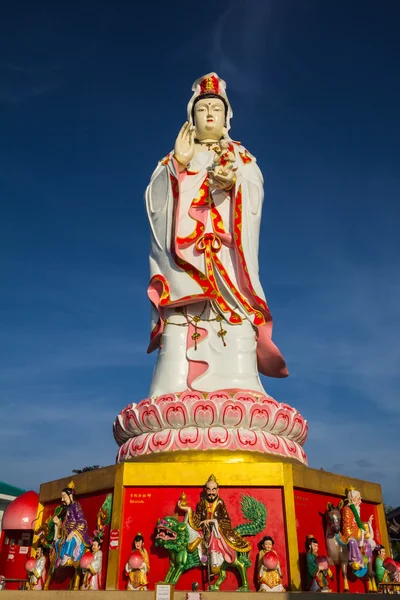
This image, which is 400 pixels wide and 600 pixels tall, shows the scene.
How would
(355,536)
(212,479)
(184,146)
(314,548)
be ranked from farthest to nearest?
(184,146) < (355,536) < (212,479) < (314,548)

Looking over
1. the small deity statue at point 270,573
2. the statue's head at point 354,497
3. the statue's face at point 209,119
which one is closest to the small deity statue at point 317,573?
the small deity statue at point 270,573

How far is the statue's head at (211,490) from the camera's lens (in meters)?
6.21

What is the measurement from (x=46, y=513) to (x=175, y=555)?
8.31ft

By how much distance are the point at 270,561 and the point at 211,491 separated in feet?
2.99

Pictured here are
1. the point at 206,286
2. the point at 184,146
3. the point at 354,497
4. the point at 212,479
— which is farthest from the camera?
the point at 184,146

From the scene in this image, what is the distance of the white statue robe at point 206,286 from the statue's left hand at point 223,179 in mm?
164

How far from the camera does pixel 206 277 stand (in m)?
8.78

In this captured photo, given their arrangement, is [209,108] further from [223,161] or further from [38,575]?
[38,575]

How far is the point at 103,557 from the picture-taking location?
6336 mm

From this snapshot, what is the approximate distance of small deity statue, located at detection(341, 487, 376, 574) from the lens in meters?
6.29

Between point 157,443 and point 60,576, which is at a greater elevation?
point 157,443

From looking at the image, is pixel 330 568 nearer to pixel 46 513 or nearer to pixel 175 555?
pixel 175 555

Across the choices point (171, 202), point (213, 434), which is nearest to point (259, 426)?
point (213, 434)

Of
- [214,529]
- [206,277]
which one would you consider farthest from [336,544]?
[206,277]
